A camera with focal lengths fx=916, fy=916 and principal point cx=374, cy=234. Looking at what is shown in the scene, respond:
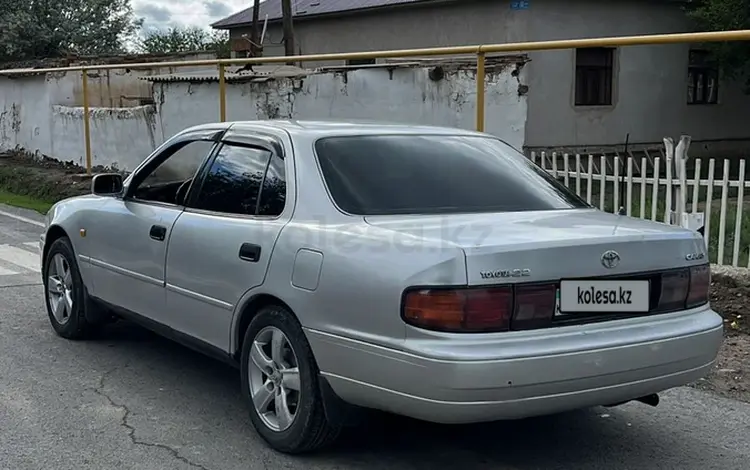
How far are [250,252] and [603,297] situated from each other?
1.66m

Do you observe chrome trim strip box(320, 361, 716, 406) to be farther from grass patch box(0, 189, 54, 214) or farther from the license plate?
grass patch box(0, 189, 54, 214)

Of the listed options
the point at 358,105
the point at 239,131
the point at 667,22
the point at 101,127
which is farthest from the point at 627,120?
the point at 239,131

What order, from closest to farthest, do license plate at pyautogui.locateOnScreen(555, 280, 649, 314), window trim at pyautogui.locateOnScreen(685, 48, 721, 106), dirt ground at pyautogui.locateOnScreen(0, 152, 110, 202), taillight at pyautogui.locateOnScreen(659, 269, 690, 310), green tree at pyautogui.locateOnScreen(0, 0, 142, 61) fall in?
license plate at pyautogui.locateOnScreen(555, 280, 649, 314) → taillight at pyautogui.locateOnScreen(659, 269, 690, 310) → dirt ground at pyautogui.locateOnScreen(0, 152, 110, 202) → window trim at pyautogui.locateOnScreen(685, 48, 721, 106) → green tree at pyautogui.locateOnScreen(0, 0, 142, 61)

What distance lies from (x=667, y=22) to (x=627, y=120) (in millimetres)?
3083

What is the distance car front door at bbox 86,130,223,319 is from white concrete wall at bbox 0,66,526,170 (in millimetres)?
4036

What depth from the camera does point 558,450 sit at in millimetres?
4410

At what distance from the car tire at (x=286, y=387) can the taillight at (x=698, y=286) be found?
1691 millimetres

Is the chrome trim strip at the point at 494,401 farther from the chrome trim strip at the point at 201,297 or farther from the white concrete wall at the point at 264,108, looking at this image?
the white concrete wall at the point at 264,108

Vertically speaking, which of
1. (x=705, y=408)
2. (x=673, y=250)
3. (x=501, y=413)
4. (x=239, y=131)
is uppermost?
(x=239, y=131)

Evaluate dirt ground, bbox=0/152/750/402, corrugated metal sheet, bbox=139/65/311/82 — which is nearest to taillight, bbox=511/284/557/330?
dirt ground, bbox=0/152/750/402

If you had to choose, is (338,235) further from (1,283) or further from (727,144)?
(727,144)

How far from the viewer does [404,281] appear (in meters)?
3.60

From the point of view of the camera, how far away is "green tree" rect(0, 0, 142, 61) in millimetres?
29281

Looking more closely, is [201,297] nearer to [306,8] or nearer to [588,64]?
[588,64]
